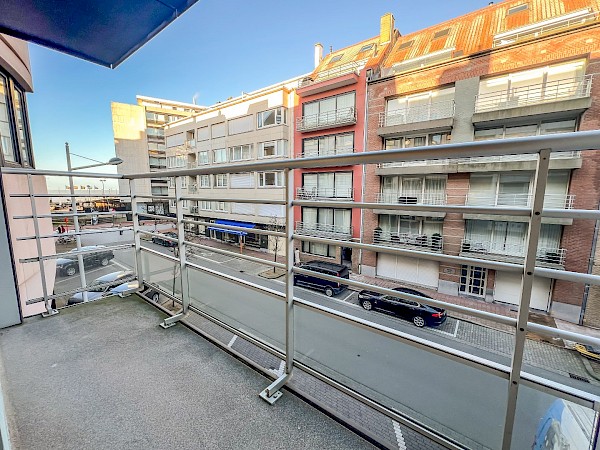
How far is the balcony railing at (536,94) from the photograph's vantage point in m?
7.14

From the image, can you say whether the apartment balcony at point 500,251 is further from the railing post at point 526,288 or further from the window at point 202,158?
the window at point 202,158

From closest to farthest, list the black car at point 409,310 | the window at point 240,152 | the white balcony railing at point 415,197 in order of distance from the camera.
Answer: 1. the black car at point 409,310
2. the white balcony railing at point 415,197
3. the window at point 240,152

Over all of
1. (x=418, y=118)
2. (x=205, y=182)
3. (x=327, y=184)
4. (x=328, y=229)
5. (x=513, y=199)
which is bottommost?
(x=328, y=229)

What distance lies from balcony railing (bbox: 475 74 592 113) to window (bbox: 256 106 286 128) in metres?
8.54

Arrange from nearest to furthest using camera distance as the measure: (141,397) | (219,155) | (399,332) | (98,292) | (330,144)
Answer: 1. (399,332)
2. (141,397)
3. (98,292)
4. (330,144)
5. (219,155)

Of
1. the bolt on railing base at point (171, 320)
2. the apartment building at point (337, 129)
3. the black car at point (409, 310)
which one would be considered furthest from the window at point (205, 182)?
the bolt on railing base at point (171, 320)

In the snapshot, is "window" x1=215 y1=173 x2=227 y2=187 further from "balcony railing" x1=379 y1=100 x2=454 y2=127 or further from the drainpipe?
the drainpipe

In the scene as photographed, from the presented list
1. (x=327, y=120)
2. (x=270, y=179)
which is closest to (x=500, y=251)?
(x=327, y=120)

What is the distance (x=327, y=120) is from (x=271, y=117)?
3.65 meters

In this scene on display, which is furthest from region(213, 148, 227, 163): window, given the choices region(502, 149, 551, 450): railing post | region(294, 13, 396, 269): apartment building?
region(502, 149, 551, 450): railing post

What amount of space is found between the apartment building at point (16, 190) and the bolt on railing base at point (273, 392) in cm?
227

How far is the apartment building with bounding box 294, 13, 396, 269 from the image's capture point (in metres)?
10.6

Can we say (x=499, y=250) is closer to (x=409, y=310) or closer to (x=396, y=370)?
(x=409, y=310)

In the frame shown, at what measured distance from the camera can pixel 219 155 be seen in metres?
16.6
